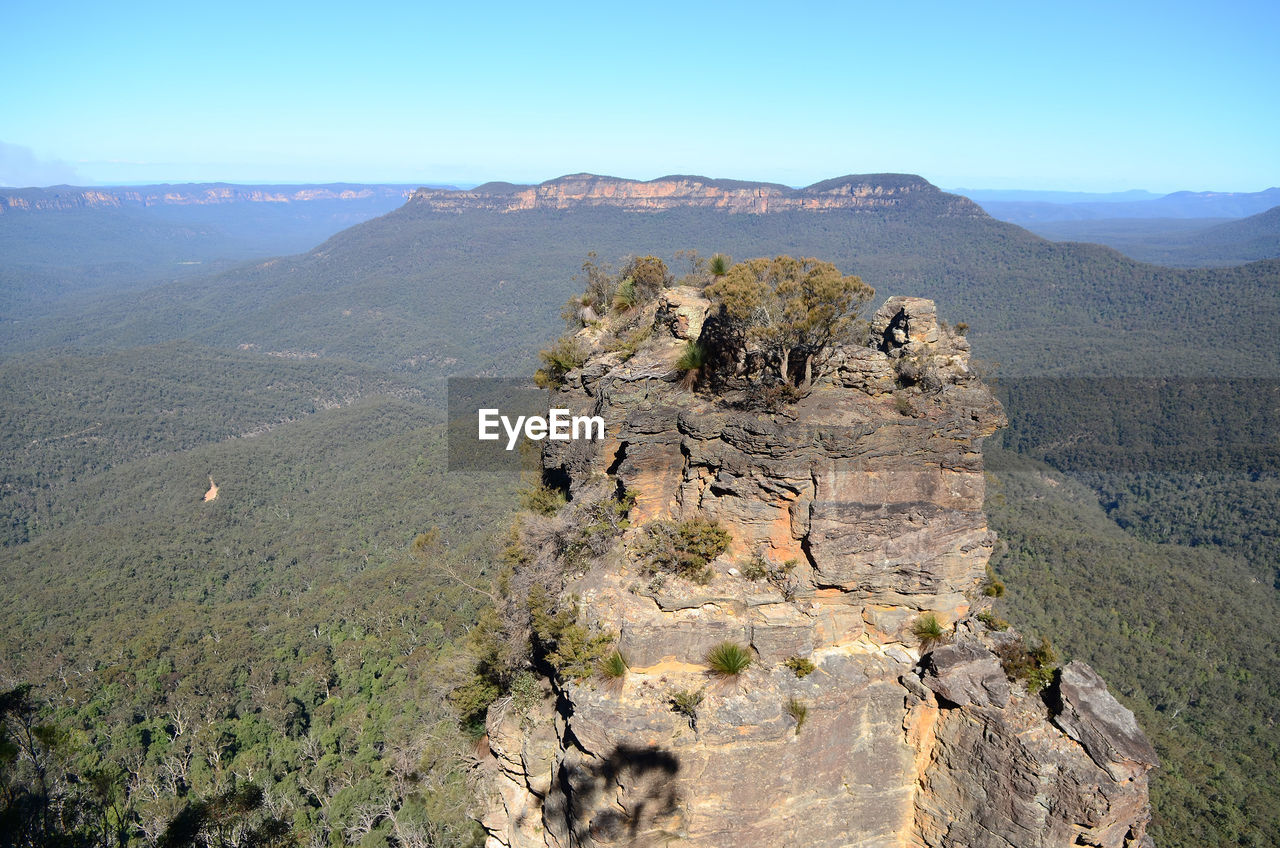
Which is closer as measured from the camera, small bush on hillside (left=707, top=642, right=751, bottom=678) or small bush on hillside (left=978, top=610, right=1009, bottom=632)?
small bush on hillside (left=707, top=642, right=751, bottom=678)

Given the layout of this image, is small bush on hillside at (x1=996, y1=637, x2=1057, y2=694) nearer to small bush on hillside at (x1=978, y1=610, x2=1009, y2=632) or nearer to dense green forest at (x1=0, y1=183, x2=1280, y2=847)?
small bush on hillside at (x1=978, y1=610, x2=1009, y2=632)

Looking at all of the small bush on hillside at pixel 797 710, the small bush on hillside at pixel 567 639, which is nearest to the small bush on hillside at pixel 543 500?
the small bush on hillside at pixel 567 639

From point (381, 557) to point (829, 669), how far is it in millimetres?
58028

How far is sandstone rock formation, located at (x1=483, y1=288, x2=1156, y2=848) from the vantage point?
11.4 meters

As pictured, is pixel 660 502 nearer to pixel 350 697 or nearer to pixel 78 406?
pixel 350 697

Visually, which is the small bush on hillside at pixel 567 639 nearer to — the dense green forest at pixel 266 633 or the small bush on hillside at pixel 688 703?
the small bush on hillside at pixel 688 703

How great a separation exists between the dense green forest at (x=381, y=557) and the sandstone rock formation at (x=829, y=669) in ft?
8.95

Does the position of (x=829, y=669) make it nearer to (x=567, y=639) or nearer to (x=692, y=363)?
(x=567, y=639)

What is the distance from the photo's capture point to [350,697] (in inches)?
1431

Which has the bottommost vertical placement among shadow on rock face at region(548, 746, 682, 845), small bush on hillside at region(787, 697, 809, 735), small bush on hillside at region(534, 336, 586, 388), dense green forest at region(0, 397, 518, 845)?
dense green forest at region(0, 397, 518, 845)

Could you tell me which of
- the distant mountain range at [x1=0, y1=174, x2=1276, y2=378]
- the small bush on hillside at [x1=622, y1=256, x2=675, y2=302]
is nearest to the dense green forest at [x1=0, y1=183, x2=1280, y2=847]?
the distant mountain range at [x1=0, y1=174, x2=1276, y2=378]

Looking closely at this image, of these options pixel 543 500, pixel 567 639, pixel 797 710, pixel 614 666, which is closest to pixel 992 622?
pixel 797 710

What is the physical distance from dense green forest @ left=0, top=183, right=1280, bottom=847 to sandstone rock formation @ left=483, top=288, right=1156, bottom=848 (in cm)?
273

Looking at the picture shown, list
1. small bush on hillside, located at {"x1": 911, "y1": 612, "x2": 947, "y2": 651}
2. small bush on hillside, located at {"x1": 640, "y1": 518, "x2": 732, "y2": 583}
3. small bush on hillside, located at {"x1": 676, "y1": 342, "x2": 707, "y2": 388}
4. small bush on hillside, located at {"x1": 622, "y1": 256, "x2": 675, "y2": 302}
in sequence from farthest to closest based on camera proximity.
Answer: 1. small bush on hillside, located at {"x1": 622, "y1": 256, "x2": 675, "y2": 302}
2. small bush on hillside, located at {"x1": 676, "y1": 342, "x2": 707, "y2": 388}
3. small bush on hillside, located at {"x1": 911, "y1": 612, "x2": 947, "y2": 651}
4. small bush on hillside, located at {"x1": 640, "y1": 518, "x2": 732, "y2": 583}
